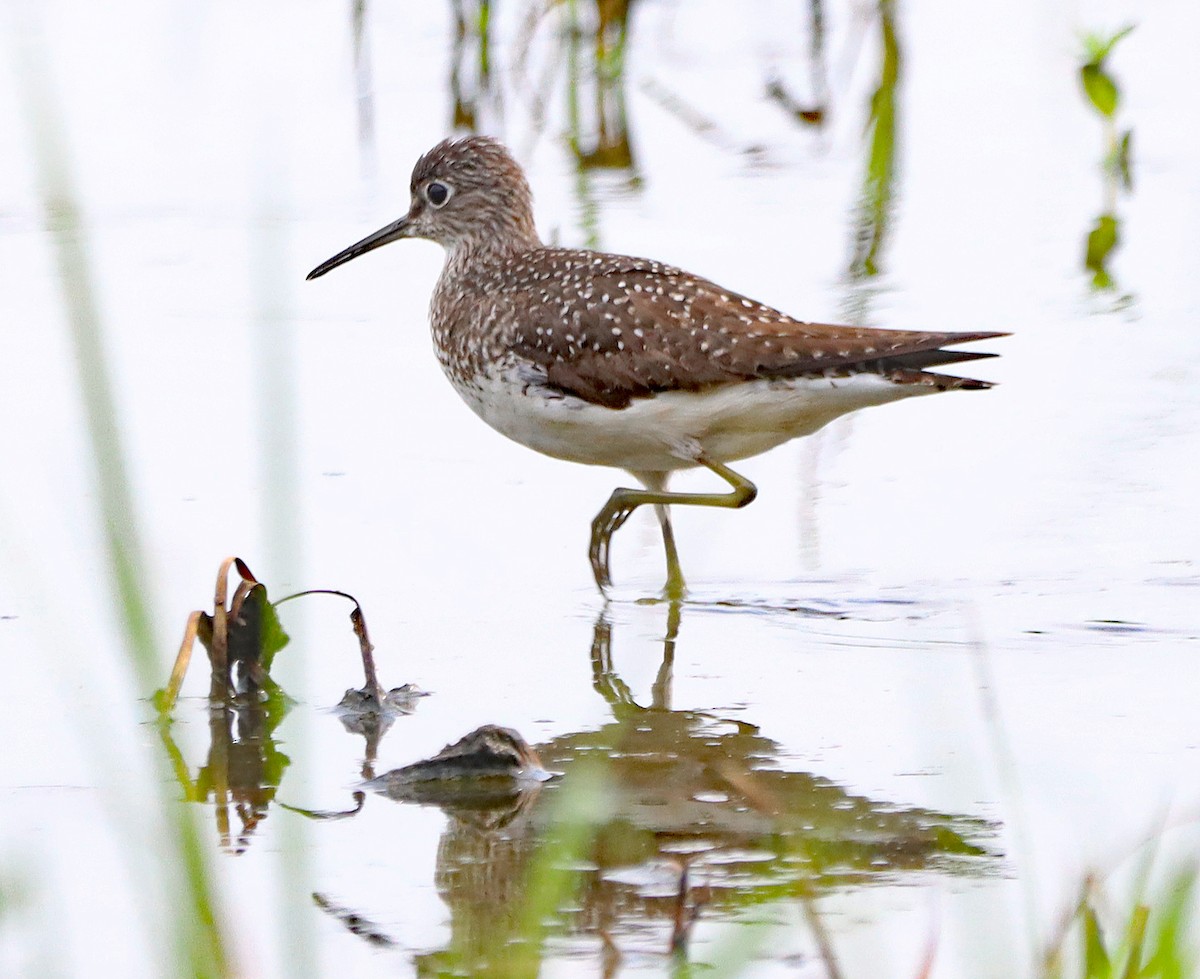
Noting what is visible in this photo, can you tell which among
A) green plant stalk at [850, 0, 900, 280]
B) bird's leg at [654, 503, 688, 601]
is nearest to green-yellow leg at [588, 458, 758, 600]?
bird's leg at [654, 503, 688, 601]

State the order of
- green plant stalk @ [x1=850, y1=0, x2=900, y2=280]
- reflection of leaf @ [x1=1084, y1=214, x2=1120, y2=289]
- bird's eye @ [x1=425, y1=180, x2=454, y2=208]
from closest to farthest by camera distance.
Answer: bird's eye @ [x1=425, y1=180, x2=454, y2=208]
reflection of leaf @ [x1=1084, y1=214, x2=1120, y2=289]
green plant stalk @ [x1=850, y1=0, x2=900, y2=280]

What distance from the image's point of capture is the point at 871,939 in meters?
3.45

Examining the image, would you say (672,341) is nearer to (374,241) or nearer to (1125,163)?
(374,241)

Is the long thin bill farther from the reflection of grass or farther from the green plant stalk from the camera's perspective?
the reflection of grass

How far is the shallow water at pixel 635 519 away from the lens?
3539mm

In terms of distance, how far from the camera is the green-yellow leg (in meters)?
5.90

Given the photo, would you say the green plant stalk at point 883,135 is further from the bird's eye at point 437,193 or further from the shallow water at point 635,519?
the bird's eye at point 437,193

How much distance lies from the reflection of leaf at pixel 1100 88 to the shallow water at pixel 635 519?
0.58 m

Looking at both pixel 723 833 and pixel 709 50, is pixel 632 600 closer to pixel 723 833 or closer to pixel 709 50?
pixel 723 833

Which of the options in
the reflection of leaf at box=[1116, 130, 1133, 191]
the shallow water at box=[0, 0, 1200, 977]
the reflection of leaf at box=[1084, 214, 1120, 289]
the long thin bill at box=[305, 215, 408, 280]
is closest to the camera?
the shallow water at box=[0, 0, 1200, 977]

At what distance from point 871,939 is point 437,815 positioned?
3.33 ft

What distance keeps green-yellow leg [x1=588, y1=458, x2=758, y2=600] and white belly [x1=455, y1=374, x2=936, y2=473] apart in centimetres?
9

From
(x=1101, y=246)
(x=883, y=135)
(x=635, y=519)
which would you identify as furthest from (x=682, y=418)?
(x=883, y=135)

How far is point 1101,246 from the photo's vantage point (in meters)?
9.11
